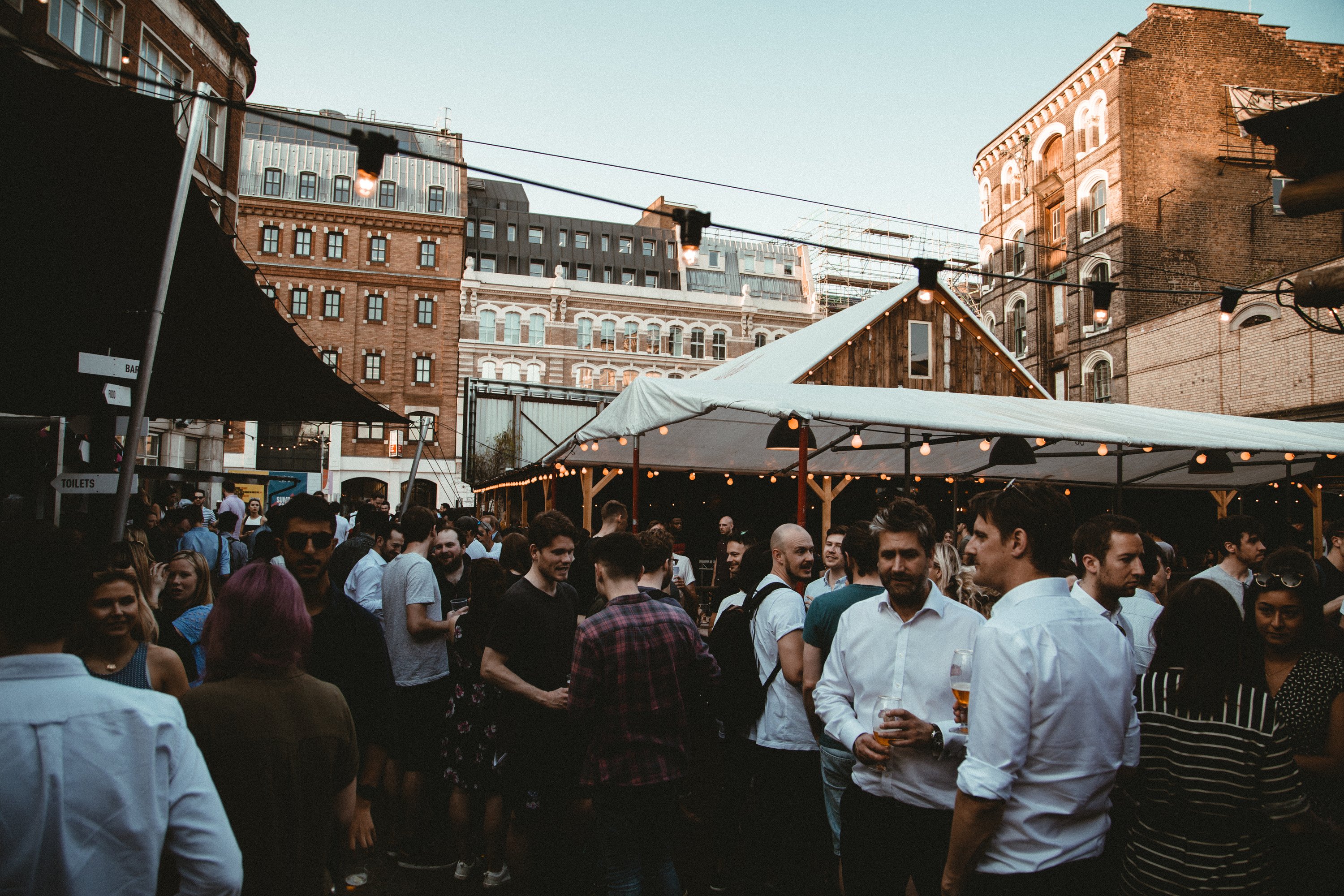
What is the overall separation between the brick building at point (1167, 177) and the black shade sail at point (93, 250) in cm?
2151

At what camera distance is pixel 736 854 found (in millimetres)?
4281

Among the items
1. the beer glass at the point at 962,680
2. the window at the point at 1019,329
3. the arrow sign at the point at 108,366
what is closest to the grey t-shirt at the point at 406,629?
the arrow sign at the point at 108,366

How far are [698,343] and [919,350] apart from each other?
855 inches

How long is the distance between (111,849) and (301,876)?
74cm

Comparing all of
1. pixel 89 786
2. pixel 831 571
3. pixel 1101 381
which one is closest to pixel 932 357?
pixel 1101 381

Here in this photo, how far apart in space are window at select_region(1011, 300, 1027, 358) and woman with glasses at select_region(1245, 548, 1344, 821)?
1002 inches

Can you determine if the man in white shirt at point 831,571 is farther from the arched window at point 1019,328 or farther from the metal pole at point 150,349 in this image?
the arched window at point 1019,328

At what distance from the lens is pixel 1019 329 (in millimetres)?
26625

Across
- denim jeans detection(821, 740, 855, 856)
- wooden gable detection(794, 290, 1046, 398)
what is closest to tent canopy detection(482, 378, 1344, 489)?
denim jeans detection(821, 740, 855, 856)

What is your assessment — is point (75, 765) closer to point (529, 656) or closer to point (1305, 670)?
point (529, 656)

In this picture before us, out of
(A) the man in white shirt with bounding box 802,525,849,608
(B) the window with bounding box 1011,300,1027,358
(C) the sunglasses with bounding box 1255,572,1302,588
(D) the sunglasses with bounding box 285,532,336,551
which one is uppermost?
(B) the window with bounding box 1011,300,1027,358

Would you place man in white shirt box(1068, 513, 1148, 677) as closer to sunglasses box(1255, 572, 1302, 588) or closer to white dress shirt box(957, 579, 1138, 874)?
sunglasses box(1255, 572, 1302, 588)

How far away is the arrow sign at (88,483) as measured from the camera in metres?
3.94

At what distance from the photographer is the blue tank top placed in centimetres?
249
